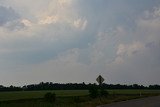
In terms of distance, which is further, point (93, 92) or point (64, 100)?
point (93, 92)

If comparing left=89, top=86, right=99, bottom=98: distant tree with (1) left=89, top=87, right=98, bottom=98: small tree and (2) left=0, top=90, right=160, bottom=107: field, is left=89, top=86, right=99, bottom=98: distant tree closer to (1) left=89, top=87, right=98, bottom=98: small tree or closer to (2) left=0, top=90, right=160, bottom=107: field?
(1) left=89, top=87, right=98, bottom=98: small tree

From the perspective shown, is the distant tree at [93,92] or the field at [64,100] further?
the distant tree at [93,92]

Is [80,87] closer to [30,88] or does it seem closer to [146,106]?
[30,88]

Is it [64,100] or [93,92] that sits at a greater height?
[93,92]

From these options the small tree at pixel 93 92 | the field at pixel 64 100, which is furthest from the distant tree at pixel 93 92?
the field at pixel 64 100

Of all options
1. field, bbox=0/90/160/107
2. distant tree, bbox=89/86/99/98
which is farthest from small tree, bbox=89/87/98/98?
field, bbox=0/90/160/107

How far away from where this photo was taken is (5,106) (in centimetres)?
3125

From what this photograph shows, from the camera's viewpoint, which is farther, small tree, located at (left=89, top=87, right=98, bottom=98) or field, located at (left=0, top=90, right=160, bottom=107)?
small tree, located at (left=89, top=87, right=98, bottom=98)

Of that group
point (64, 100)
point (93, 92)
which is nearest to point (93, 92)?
point (93, 92)

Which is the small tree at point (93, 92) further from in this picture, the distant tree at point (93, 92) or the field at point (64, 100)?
the field at point (64, 100)

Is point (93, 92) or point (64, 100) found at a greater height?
point (93, 92)

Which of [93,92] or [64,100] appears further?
[93,92]

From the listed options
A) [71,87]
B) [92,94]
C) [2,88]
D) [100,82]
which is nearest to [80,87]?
[71,87]

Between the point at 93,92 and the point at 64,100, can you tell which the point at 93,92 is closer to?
the point at 93,92
